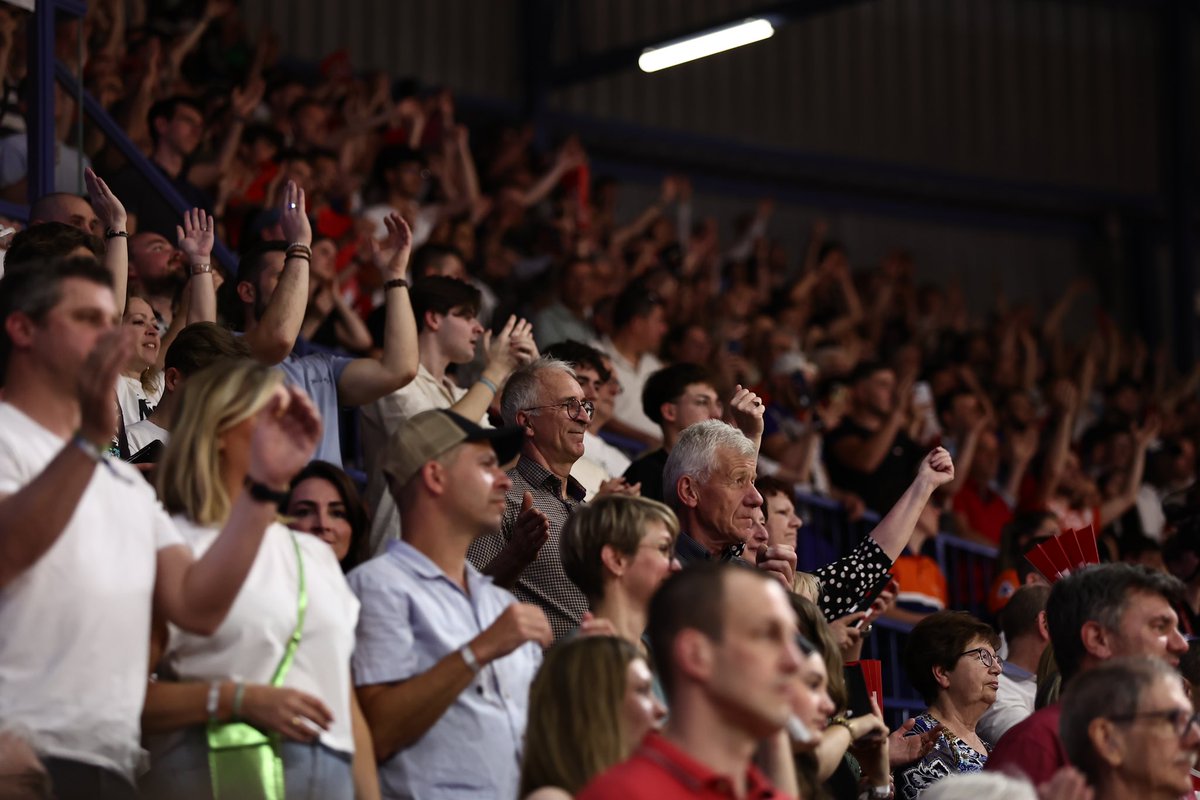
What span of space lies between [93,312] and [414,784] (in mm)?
1274

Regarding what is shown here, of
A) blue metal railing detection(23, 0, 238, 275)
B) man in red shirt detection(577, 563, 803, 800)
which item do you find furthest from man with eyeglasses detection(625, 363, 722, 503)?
man in red shirt detection(577, 563, 803, 800)

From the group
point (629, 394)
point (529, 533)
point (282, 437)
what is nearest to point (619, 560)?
point (529, 533)

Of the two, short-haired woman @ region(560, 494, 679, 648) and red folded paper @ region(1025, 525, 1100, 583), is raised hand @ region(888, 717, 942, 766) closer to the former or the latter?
red folded paper @ region(1025, 525, 1100, 583)

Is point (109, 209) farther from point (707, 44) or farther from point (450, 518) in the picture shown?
point (707, 44)

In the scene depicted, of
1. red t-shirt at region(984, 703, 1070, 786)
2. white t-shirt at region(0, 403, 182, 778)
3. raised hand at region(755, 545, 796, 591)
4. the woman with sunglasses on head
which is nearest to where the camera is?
white t-shirt at region(0, 403, 182, 778)

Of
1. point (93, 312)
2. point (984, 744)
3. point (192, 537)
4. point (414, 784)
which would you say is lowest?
point (984, 744)

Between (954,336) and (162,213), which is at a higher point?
(162,213)

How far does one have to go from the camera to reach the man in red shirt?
3.08m

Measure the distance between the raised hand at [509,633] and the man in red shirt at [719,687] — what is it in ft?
1.90

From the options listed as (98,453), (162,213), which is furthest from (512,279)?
(98,453)

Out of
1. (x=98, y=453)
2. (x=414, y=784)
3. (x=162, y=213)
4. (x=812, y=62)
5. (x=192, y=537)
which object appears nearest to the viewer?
(x=98, y=453)

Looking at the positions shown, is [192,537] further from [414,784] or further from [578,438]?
[578,438]

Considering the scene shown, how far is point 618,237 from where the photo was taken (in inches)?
479

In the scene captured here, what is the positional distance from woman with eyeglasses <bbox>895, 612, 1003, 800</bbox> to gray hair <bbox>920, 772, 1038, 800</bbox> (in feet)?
5.93
